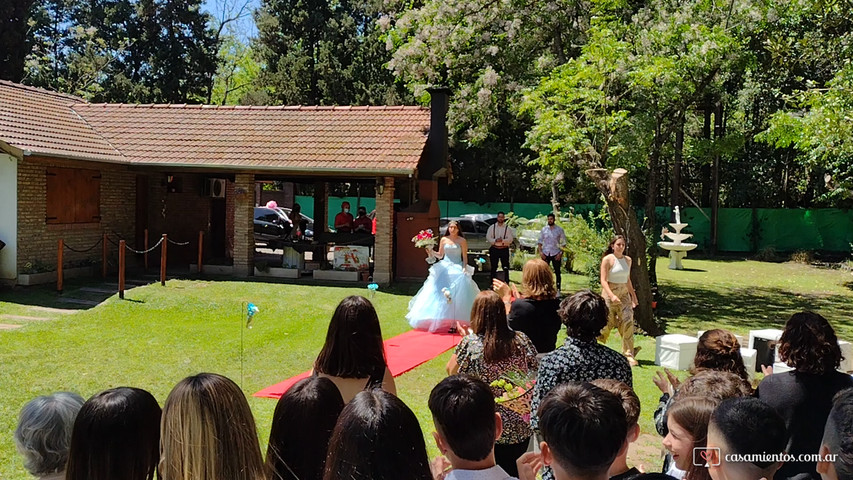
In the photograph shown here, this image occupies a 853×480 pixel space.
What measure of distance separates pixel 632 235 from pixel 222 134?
11.7 metres

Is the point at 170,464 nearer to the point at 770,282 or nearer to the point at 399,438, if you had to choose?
the point at 399,438

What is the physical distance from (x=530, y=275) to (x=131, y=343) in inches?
270

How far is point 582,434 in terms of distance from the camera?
2451 millimetres

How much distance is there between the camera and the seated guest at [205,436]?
7.94 ft

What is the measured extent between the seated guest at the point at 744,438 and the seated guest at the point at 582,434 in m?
0.39

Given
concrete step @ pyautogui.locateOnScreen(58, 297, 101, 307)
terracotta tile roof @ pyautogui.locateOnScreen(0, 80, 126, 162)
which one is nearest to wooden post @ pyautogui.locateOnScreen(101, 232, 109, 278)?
terracotta tile roof @ pyautogui.locateOnScreen(0, 80, 126, 162)

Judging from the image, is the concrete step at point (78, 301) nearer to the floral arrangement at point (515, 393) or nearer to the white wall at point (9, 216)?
the white wall at point (9, 216)

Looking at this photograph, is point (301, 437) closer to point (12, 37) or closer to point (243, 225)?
point (243, 225)

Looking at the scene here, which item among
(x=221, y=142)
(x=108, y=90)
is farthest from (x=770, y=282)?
(x=108, y=90)

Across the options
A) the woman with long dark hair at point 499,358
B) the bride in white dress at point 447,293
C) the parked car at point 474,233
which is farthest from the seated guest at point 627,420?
the parked car at point 474,233

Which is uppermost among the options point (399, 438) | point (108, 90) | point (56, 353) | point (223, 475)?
point (108, 90)

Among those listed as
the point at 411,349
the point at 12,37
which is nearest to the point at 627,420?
the point at 411,349

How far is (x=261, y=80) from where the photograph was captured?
35281mm

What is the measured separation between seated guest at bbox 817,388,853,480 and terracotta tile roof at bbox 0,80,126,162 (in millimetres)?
14577
